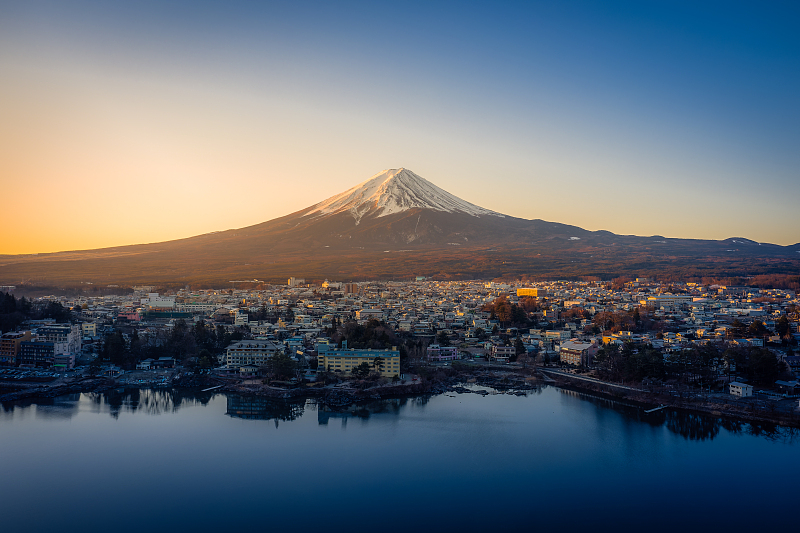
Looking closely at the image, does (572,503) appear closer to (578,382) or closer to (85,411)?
(578,382)

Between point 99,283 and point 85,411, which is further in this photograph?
point 99,283

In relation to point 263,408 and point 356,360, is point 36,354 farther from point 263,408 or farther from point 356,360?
point 356,360

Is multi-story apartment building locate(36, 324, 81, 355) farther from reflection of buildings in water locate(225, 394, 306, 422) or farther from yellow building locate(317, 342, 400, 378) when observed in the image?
yellow building locate(317, 342, 400, 378)

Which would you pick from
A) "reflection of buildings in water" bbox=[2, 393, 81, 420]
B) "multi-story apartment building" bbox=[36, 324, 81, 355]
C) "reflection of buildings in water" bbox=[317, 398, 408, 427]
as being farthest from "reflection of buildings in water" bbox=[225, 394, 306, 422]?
"multi-story apartment building" bbox=[36, 324, 81, 355]

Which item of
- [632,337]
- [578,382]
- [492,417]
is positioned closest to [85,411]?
[492,417]

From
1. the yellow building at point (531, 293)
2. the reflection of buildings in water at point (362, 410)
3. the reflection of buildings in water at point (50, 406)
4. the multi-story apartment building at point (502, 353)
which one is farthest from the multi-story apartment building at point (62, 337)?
the yellow building at point (531, 293)

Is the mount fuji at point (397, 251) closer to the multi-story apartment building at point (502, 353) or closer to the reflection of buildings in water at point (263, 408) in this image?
the multi-story apartment building at point (502, 353)
